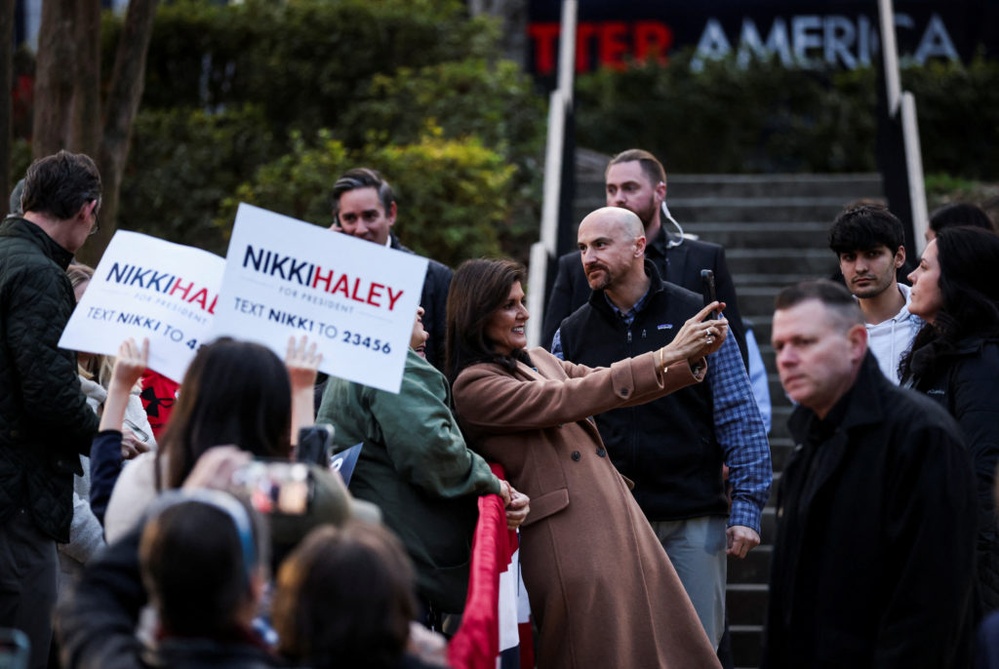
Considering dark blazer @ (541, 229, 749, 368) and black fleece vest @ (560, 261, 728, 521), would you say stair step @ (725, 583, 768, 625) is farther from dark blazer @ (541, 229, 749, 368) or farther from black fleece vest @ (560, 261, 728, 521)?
black fleece vest @ (560, 261, 728, 521)

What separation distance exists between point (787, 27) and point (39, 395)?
14573 mm

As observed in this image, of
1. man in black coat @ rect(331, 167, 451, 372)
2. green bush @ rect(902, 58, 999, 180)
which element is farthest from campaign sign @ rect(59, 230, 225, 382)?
green bush @ rect(902, 58, 999, 180)

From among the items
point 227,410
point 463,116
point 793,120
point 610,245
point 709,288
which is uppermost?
point 793,120

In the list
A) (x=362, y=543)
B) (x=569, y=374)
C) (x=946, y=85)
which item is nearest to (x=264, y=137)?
(x=946, y=85)

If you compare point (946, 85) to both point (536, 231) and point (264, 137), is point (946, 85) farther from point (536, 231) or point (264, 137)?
point (264, 137)

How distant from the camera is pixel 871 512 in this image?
421cm

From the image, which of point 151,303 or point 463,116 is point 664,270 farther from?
point 463,116

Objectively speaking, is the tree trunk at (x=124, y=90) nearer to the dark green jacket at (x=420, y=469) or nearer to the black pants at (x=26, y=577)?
the black pants at (x=26, y=577)

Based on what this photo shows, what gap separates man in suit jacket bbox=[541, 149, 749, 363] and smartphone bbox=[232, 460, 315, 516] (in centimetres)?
389

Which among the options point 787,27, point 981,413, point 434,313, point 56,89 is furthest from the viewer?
point 787,27

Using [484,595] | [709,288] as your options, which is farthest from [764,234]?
[484,595]

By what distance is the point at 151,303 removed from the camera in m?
5.12

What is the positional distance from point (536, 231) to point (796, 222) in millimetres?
2366

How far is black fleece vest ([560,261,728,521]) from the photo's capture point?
651 cm
